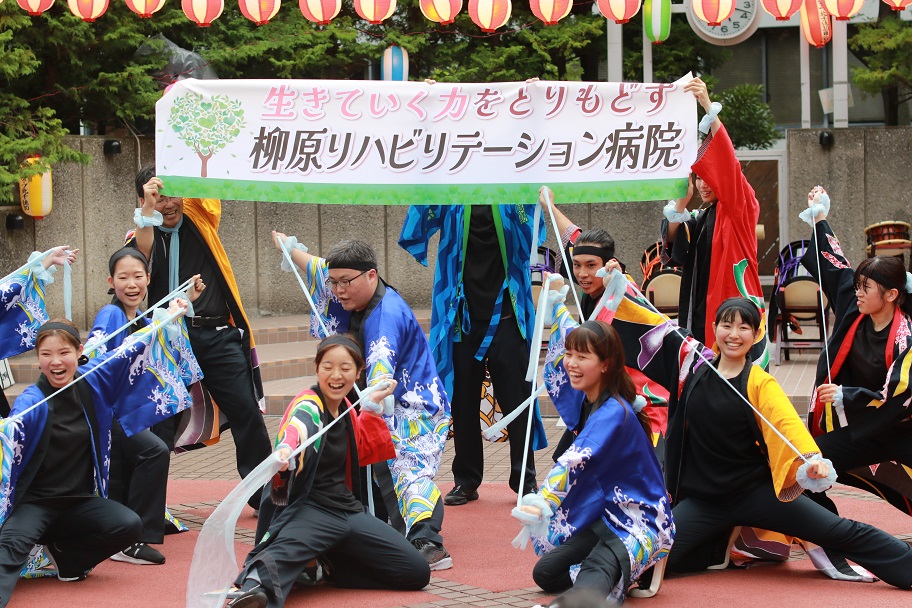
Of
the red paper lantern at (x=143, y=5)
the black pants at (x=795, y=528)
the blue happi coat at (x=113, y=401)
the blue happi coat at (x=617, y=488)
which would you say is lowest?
the black pants at (x=795, y=528)

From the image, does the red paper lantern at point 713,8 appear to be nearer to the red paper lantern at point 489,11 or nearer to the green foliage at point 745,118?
the red paper lantern at point 489,11

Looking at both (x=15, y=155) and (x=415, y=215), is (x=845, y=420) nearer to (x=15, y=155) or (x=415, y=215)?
(x=415, y=215)

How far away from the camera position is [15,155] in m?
11.4

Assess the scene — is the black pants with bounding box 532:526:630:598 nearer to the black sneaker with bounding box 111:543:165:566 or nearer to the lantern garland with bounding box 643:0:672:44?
the black sneaker with bounding box 111:543:165:566

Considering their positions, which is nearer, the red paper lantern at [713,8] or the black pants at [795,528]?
the black pants at [795,528]

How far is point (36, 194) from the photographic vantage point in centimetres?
1190

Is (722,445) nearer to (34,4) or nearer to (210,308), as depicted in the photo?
(210,308)

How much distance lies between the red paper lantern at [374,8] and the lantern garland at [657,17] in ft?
9.81

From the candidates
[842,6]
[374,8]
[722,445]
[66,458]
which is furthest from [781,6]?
[66,458]

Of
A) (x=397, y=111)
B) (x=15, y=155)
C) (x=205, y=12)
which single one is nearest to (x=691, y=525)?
(x=397, y=111)

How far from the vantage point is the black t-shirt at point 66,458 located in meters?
5.35

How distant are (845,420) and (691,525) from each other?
1.01m

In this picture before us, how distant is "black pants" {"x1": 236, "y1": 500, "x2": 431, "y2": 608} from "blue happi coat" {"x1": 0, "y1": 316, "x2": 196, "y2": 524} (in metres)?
1.09

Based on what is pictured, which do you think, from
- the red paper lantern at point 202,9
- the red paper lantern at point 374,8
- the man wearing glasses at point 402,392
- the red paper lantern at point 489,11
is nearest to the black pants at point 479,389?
the man wearing glasses at point 402,392
